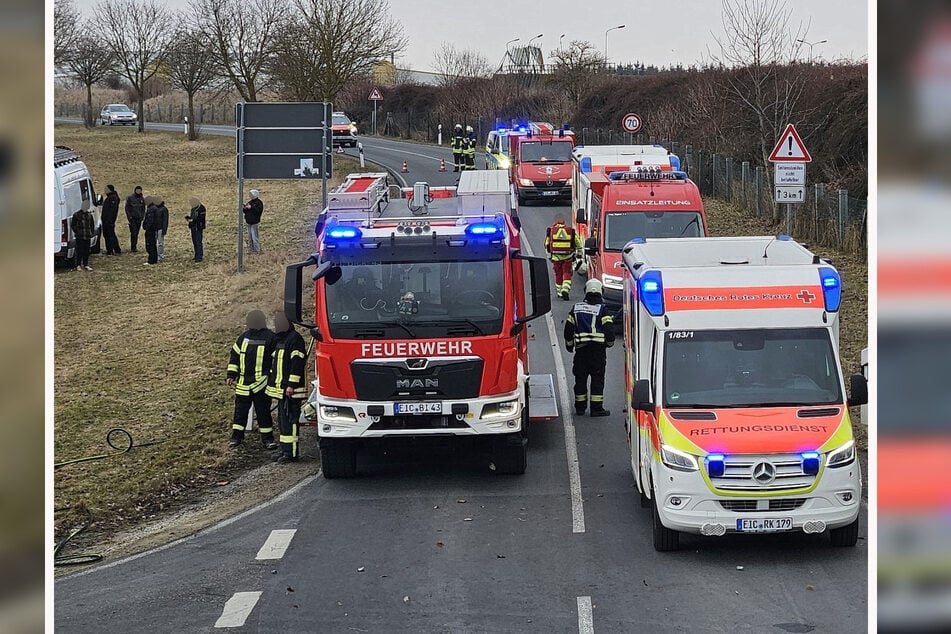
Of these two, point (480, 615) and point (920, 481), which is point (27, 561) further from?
point (480, 615)

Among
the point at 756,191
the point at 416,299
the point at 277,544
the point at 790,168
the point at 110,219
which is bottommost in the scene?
the point at 277,544

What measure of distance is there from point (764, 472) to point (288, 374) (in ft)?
21.9

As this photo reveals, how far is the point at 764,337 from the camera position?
10688 mm

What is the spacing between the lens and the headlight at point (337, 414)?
1268cm

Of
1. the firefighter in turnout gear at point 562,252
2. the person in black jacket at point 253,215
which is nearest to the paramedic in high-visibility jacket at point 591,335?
the firefighter in turnout gear at point 562,252

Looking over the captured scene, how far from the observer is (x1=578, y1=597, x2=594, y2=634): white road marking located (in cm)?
876

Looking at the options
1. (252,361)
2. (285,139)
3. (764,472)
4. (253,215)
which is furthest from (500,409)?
(253,215)

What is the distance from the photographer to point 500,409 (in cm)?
1275

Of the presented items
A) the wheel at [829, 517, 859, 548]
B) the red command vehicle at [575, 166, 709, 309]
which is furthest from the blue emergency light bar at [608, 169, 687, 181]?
the wheel at [829, 517, 859, 548]

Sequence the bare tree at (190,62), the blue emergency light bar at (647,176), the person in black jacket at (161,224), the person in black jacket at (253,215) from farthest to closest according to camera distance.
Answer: the bare tree at (190,62) → the person in black jacket at (161,224) → the person in black jacket at (253,215) → the blue emergency light bar at (647,176)

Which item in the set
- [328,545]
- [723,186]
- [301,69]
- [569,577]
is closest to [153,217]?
[301,69]

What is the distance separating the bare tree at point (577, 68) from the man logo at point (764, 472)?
5709cm

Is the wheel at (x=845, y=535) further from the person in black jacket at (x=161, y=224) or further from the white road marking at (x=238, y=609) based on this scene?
the person in black jacket at (x=161, y=224)

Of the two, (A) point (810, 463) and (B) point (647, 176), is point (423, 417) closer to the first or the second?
(A) point (810, 463)
